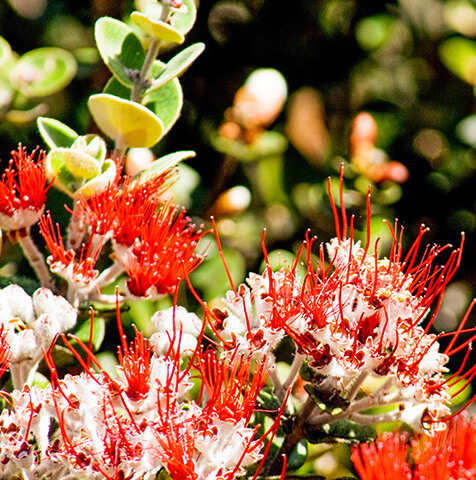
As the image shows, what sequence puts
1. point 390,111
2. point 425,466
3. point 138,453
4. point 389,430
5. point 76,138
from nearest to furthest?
1. point 138,453
2. point 425,466
3. point 76,138
4. point 389,430
5. point 390,111

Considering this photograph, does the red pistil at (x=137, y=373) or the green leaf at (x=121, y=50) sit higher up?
the green leaf at (x=121, y=50)

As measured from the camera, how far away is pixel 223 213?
6.60 feet

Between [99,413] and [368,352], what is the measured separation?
14.7 inches

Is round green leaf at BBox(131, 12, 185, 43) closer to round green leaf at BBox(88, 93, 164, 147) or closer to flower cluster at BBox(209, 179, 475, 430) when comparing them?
round green leaf at BBox(88, 93, 164, 147)

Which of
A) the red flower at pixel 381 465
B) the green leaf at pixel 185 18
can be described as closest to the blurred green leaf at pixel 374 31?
the green leaf at pixel 185 18

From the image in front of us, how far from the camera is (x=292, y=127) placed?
2406 mm

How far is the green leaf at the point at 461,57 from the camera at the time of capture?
2.35 metres

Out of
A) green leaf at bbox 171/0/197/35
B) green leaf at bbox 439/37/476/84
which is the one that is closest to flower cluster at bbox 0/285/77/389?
green leaf at bbox 171/0/197/35

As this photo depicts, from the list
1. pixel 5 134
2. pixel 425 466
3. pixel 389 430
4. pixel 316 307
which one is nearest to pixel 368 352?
pixel 316 307

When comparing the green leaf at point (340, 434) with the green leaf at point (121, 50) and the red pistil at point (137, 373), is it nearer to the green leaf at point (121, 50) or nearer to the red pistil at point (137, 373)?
the red pistil at point (137, 373)

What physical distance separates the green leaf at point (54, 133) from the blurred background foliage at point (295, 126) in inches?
21.2

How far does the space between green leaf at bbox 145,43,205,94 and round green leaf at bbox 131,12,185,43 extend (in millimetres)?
31

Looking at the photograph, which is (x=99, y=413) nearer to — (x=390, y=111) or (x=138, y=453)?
(x=138, y=453)

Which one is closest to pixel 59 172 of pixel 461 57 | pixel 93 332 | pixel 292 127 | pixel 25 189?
pixel 25 189
